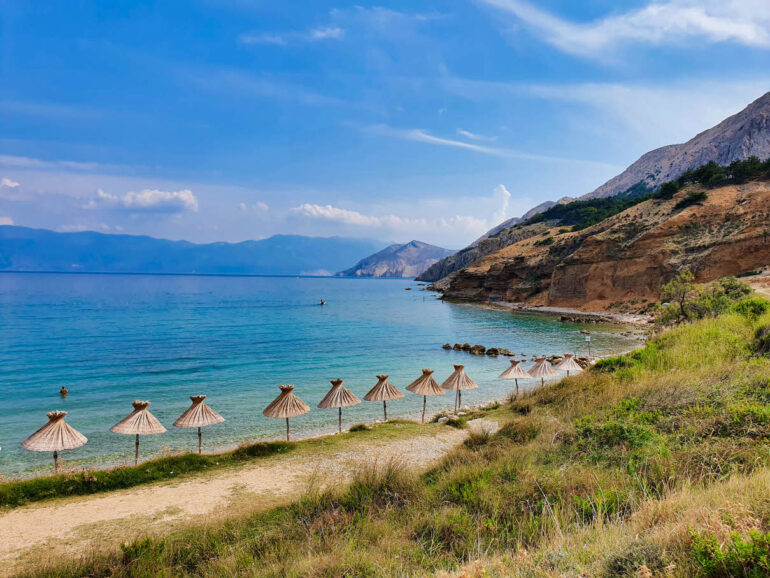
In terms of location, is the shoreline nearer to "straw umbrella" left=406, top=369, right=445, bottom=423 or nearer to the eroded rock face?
the eroded rock face

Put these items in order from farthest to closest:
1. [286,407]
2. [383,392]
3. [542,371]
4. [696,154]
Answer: [696,154]
[542,371]
[383,392]
[286,407]

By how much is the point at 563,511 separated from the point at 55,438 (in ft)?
Result: 44.6

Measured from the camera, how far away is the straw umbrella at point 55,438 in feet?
37.4

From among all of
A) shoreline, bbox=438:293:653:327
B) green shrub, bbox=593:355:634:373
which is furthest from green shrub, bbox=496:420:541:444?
shoreline, bbox=438:293:653:327

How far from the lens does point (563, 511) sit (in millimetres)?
4836

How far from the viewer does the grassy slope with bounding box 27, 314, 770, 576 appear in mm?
3301

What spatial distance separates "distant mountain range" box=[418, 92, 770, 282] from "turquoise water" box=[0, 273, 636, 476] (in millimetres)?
70551

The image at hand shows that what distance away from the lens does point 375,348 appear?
1339 inches

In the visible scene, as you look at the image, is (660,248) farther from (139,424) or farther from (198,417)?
(139,424)

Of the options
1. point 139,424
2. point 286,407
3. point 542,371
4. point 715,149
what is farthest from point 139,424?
point 715,149

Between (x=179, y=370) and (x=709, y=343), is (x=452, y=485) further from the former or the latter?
(x=179, y=370)

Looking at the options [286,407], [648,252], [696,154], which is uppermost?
[696,154]

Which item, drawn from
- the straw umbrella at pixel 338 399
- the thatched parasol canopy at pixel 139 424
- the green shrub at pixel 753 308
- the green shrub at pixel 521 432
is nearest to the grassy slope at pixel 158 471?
the straw umbrella at pixel 338 399

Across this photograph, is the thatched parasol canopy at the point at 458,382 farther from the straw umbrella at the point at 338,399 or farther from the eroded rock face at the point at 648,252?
the eroded rock face at the point at 648,252
